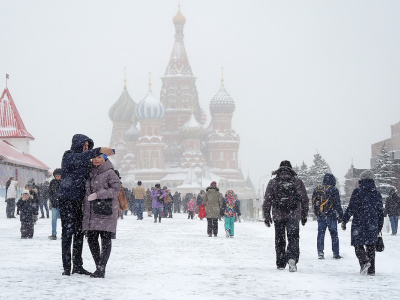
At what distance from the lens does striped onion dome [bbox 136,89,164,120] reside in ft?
400

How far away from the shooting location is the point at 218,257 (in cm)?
1298

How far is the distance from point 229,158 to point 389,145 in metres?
67.7

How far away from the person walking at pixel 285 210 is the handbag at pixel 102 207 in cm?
250

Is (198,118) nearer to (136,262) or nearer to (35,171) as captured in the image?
(35,171)

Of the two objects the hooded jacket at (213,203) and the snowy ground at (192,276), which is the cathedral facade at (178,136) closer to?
the hooded jacket at (213,203)

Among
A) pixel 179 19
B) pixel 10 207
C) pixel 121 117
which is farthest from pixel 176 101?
pixel 10 207

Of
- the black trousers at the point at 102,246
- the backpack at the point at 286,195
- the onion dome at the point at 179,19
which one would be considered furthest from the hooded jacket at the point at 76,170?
the onion dome at the point at 179,19

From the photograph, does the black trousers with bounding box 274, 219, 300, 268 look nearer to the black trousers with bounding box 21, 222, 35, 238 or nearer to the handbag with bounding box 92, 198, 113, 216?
the handbag with bounding box 92, 198, 113, 216

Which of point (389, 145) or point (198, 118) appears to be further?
point (198, 118)

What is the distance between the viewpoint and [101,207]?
30.5ft

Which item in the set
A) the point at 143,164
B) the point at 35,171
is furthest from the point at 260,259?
the point at 143,164

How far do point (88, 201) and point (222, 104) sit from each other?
119604 mm

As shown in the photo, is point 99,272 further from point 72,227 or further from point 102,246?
point 72,227

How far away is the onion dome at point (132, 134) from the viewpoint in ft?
421
